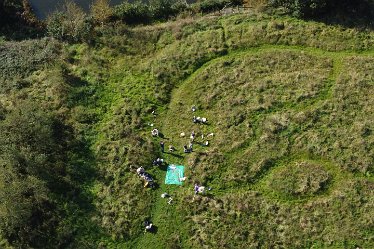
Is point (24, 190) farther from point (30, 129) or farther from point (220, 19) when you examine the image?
point (220, 19)

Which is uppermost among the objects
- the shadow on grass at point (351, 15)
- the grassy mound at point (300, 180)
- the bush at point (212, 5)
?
the bush at point (212, 5)

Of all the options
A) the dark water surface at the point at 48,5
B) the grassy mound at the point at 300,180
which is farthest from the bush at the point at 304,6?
the dark water surface at the point at 48,5

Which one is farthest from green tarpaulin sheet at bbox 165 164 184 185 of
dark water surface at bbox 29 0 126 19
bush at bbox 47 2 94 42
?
dark water surface at bbox 29 0 126 19

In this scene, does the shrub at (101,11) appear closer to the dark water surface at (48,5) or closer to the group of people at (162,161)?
the dark water surface at (48,5)

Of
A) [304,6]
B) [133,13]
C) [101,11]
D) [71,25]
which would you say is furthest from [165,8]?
[304,6]

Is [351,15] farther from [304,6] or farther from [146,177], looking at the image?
[146,177]

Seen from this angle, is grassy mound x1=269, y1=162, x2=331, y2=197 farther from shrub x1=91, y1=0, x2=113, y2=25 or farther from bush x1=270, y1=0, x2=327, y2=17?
shrub x1=91, y1=0, x2=113, y2=25
